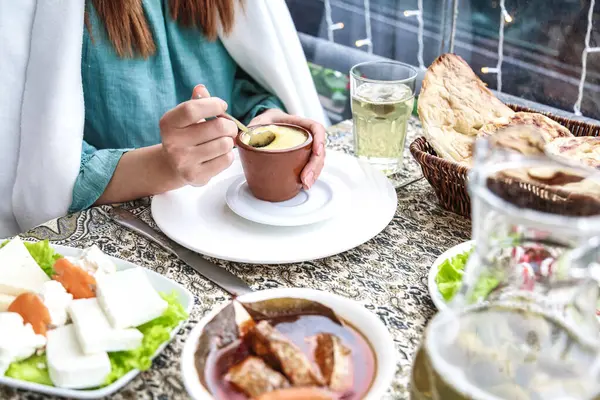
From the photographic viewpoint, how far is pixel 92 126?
1.54 m

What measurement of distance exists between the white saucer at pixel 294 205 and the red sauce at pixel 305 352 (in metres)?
0.32

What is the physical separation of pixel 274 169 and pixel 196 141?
0.15 metres

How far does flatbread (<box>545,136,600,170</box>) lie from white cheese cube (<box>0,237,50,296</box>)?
813 mm

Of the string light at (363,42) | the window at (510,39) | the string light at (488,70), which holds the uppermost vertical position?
the window at (510,39)

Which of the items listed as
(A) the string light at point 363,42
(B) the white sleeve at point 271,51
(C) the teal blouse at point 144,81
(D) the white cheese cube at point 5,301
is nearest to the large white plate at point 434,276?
(D) the white cheese cube at point 5,301

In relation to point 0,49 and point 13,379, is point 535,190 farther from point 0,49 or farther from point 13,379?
point 0,49

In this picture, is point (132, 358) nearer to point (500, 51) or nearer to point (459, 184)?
point (459, 184)

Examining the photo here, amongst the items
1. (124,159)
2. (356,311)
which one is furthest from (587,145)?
(124,159)

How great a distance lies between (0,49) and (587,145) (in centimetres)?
113

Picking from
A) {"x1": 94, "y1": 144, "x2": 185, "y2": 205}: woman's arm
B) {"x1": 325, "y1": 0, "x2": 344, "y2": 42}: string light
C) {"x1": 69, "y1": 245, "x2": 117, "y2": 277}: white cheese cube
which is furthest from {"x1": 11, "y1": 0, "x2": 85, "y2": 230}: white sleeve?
{"x1": 325, "y1": 0, "x2": 344, "y2": 42}: string light

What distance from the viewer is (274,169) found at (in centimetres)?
111

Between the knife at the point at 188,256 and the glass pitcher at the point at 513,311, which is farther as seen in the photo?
the knife at the point at 188,256

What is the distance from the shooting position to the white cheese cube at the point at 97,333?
A: 730 mm

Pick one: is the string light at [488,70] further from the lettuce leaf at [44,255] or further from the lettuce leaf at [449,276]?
the lettuce leaf at [44,255]
